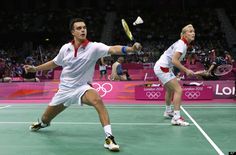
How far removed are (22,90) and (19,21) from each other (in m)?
21.0

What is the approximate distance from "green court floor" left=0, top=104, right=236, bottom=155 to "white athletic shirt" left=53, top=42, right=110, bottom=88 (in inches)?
34.2

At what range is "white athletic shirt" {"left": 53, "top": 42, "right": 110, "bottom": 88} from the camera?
5.15 m

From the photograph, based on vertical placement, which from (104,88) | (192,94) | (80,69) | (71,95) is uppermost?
(80,69)

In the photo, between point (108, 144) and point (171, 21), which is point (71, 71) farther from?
point (171, 21)

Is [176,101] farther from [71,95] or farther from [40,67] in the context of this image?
[40,67]

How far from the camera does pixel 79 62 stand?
5246 mm

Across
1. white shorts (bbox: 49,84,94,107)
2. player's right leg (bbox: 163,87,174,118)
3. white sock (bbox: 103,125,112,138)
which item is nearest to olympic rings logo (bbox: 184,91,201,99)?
player's right leg (bbox: 163,87,174,118)

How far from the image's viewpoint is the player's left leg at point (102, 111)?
475cm

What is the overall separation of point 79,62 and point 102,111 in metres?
0.79

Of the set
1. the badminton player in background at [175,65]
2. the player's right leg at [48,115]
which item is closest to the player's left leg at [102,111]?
the player's right leg at [48,115]

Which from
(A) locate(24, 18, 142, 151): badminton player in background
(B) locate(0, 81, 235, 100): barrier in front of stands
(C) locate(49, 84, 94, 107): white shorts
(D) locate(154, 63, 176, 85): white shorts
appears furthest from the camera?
(B) locate(0, 81, 235, 100): barrier in front of stands

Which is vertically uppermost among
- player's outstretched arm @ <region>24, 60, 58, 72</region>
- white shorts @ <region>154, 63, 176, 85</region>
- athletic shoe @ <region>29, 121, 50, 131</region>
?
player's outstretched arm @ <region>24, 60, 58, 72</region>

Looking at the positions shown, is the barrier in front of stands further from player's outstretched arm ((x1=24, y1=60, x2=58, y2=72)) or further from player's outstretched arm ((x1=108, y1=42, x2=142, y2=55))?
player's outstretched arm ((x1=108, y1=42, x2=142, y2=55))

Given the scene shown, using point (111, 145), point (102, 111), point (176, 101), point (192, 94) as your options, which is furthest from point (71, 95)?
point (192, 94)
